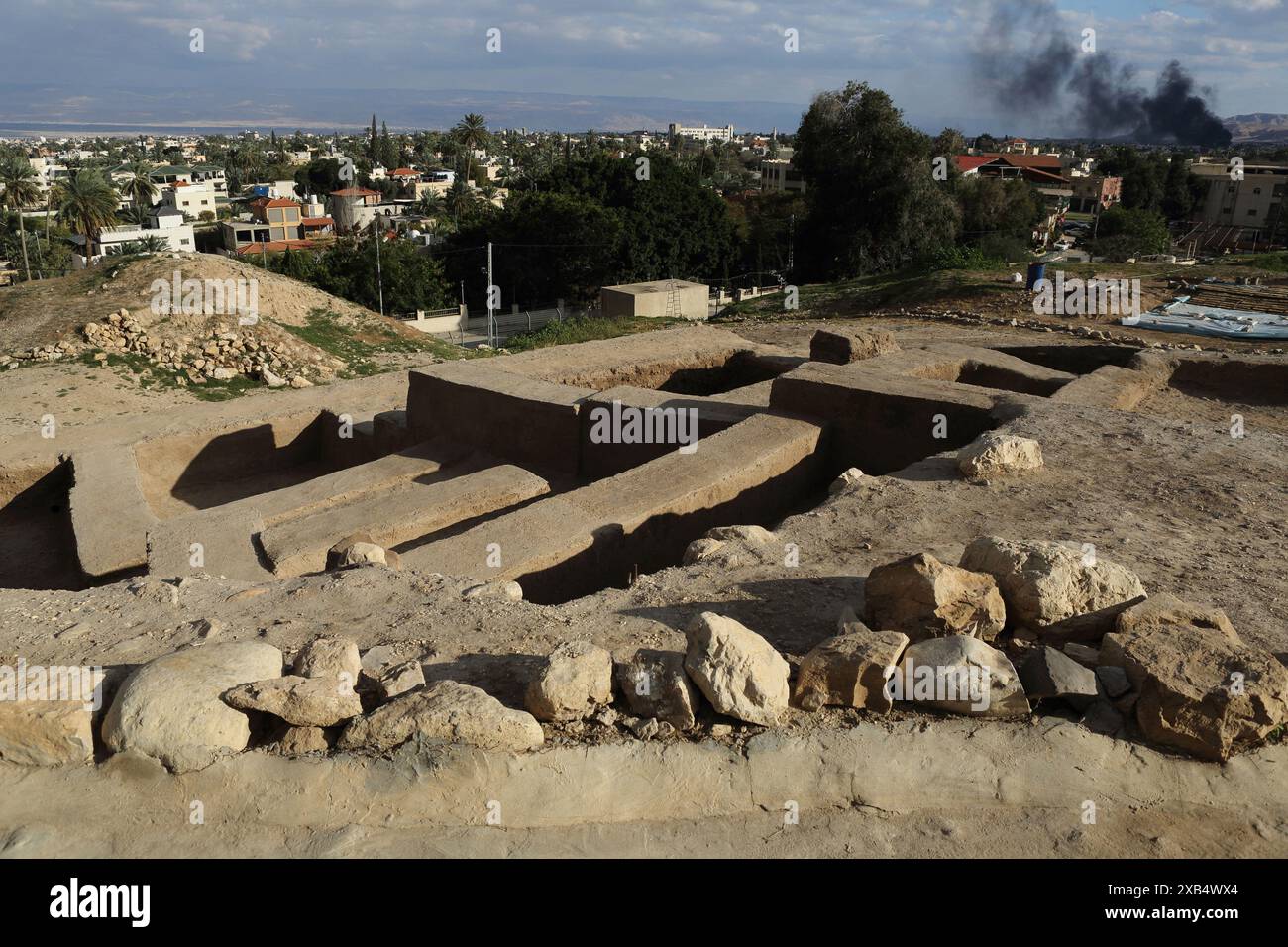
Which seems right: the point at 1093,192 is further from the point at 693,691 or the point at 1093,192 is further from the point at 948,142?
the point at 693,691

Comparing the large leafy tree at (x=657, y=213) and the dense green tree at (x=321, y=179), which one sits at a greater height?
the dense green tree at (x=321, y=179)

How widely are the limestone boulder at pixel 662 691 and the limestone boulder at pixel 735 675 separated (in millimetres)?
47

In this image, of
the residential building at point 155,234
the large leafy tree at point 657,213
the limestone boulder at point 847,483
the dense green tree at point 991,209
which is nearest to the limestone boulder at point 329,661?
the limestone boulder at point 847,483

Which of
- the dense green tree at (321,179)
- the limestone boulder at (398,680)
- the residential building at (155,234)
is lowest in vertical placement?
the limestone boulder at (398,680)

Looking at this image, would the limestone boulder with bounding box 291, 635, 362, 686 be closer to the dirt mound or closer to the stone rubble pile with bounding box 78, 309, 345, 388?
the stone rubble pile with bounding box 78, 309, 345, 388

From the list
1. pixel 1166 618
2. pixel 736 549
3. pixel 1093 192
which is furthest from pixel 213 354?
pixel 1093 192

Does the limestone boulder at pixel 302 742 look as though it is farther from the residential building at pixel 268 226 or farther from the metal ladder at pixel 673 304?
the residential building at pixel 268 226

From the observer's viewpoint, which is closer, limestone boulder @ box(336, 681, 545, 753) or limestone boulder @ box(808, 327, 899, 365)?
limestone boulder @ box(336, 681, 545, 753)

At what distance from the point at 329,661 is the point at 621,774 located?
3.69ft

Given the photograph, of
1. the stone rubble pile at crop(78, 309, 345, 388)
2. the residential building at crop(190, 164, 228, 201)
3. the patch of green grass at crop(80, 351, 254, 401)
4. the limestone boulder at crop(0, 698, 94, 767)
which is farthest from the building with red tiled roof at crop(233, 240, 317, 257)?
the limestone boulder at crop(0, 698, 94, 767)

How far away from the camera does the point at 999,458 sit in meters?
5.84

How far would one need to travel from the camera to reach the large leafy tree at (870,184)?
25469 mm

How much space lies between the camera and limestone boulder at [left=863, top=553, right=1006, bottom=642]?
3.56 metres

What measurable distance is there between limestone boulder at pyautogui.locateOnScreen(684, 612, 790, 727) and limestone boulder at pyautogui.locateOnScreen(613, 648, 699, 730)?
5 centimetres
